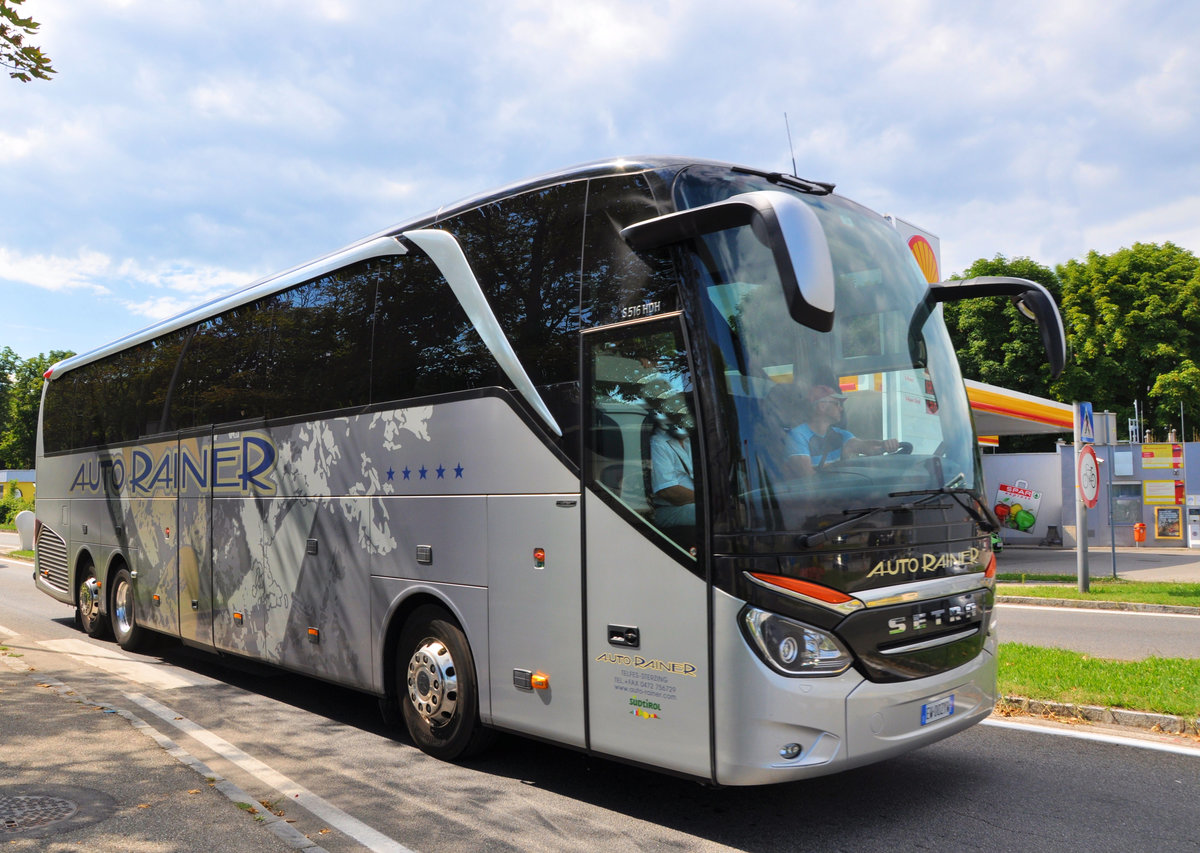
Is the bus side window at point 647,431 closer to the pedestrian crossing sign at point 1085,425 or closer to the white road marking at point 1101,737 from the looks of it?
the white road marking at point 1101,737

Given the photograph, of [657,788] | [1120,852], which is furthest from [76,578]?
[1120,852]

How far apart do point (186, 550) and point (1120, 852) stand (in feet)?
28.2

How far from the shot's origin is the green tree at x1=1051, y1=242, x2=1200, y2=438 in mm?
42250

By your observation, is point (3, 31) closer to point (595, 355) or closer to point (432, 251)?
point (432, 251)

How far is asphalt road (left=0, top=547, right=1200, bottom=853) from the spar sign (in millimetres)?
23651

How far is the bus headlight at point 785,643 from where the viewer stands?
448 cm

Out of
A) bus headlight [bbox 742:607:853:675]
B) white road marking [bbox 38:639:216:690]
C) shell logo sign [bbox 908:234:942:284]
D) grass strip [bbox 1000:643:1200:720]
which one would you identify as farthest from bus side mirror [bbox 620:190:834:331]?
shell logo sign [bbox 908:234:942:284]

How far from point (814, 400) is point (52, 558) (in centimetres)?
1322

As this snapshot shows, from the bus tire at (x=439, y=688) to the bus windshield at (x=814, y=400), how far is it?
→ 2420 millimetres

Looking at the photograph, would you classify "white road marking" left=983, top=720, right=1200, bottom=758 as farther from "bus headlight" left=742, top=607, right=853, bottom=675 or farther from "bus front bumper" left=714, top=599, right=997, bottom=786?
"bus headlight" left=742, top=607, right=853, bottom=675

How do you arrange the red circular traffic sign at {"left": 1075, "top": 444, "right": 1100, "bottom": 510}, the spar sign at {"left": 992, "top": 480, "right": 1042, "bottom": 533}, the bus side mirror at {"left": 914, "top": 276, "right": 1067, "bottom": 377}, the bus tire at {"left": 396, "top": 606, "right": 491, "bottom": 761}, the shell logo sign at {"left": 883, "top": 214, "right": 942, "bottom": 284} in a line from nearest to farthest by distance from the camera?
the bus side mirror at {"left": 914, "top": 276, "right": 1067, "bottom": 377}, the bus tire at {"left": 396, "top": 606, "right": 491, "bottom": 761}, the red circular traffic sign at {"left": 1075, "top": 444, "right": 1100, "bottom": 510}, the shell logo sign at {"left": 883, "top": 214, "right": 942, "bottom": 284}, the spar sign at {"left": 992, "top": 480, "right": 1042, "bottom": 533}

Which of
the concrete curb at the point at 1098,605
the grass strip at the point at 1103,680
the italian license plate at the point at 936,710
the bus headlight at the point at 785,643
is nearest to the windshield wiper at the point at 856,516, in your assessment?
the bus headlight at the point at 785,643

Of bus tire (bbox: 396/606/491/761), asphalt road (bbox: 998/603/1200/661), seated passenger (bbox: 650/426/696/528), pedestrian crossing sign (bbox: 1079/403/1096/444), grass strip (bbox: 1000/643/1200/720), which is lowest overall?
asphalt road (bbox: 998/603/1200/661)

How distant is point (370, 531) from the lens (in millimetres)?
7043
